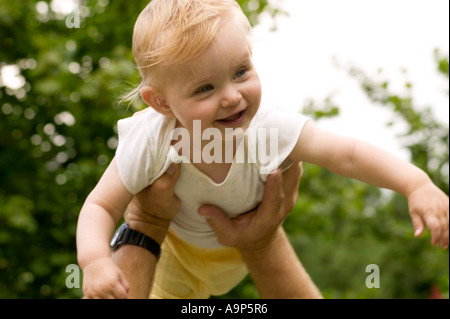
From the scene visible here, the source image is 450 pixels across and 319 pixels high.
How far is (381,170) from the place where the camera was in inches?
47.0

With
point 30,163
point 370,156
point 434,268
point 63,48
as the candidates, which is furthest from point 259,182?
point 434,268

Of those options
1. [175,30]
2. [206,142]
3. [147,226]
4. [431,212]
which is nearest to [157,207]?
[147,226]

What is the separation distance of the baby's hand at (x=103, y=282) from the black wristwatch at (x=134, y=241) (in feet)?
0.96

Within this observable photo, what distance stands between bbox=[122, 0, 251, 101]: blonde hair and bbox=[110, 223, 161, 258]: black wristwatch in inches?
15.5

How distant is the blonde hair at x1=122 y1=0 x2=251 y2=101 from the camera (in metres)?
1.15

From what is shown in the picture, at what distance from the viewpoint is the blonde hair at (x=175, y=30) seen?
115 centimetres

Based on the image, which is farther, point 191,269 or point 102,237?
point 191,269

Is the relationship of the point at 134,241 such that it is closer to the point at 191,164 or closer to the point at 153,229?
the point at 153,229

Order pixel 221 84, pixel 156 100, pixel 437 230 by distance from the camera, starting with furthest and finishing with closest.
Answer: pixel 156 100
pixel 221 84
pixel 437 230

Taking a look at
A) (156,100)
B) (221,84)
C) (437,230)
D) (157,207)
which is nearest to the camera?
(437,230)

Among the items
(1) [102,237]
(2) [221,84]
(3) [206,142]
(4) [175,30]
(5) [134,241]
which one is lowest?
(5) [134,241]

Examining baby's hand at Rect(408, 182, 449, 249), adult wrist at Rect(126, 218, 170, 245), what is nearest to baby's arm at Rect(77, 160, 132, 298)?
adult wrist at Rect(126, 218, 170, 245)

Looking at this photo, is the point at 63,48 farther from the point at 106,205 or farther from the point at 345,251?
the point at 345,251

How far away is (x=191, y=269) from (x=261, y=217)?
26 cm
